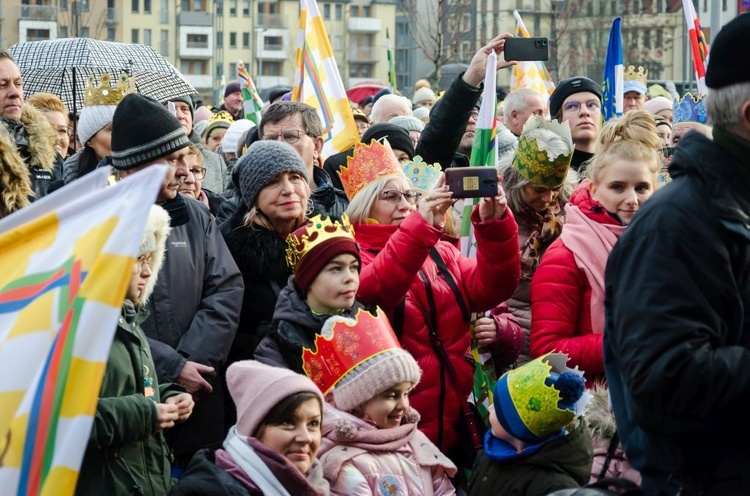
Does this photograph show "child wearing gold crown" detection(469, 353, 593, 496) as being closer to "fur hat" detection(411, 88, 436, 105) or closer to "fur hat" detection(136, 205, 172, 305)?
"fur hat" detection(136, 205, 172, 305)

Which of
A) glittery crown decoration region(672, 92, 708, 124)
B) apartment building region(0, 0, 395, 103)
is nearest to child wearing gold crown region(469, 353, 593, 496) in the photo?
glittery crown decoration region(672, 92, 708, 124)

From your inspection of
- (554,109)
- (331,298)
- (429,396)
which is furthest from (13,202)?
(554,109)

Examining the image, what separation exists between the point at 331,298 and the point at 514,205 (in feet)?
4.40

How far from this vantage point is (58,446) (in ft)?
9.92

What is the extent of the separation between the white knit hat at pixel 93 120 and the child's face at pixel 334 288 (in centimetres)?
242

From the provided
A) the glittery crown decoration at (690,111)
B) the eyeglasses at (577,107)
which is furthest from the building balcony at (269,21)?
the eyeglasses at (577,107)

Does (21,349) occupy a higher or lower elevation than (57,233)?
lower

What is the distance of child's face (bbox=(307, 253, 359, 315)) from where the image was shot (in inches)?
231

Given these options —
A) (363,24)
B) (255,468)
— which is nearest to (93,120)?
(255,468)

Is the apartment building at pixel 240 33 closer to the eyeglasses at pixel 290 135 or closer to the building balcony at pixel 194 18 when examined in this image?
the building balcony at pixel 194 18

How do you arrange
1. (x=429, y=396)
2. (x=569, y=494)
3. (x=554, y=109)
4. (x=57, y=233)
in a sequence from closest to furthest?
(x=57, y=233)
(x=569, y=494)
(x=429, y=396)
(x=554, y=109)

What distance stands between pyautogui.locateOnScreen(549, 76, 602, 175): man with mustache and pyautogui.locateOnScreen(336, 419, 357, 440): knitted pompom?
3366mm

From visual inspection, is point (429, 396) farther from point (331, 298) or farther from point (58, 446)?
point (58, 446)

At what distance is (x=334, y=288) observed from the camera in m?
5.86
